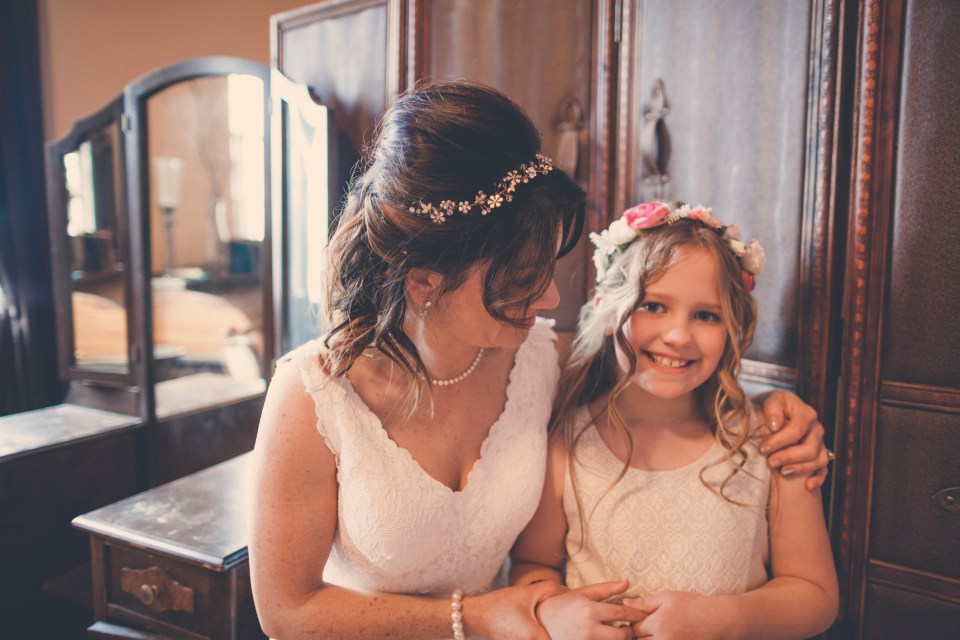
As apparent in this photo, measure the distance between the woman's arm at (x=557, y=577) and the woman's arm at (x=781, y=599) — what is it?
0.06 metres

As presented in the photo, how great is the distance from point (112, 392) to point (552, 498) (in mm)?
2092

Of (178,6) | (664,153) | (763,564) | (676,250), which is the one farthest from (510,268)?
(178,6)

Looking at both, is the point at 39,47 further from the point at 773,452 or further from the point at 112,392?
the point at 773,452

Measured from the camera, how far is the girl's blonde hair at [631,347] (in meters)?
1.25

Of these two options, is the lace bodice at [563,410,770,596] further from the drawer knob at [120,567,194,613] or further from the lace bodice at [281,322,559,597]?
the drawer knob at [120,567,194,613]

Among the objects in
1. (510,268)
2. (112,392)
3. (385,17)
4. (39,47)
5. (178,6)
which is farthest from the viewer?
(178,6)

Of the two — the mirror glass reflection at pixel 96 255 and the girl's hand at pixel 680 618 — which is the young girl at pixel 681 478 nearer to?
the girl's hand at pixel 680 618

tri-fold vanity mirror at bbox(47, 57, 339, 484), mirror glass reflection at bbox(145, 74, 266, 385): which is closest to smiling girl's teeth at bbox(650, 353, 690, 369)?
tri-fold vanity mirror at bbox(47, 57, 339, 484)

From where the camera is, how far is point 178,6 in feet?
12.5

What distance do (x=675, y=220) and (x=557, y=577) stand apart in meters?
0.77

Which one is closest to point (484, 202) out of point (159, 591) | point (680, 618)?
point (680, 618)

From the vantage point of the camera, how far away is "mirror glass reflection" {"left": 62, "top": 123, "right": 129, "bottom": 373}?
102 inches

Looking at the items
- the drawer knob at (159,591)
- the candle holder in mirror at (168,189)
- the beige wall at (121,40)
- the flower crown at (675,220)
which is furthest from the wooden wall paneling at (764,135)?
the beige wall at (121,40)

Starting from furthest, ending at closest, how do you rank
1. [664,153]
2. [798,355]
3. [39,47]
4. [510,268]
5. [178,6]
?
1. [178,6]
2. [39,47]
3. [664,153]
4. [798,355]
5. [510,268]
